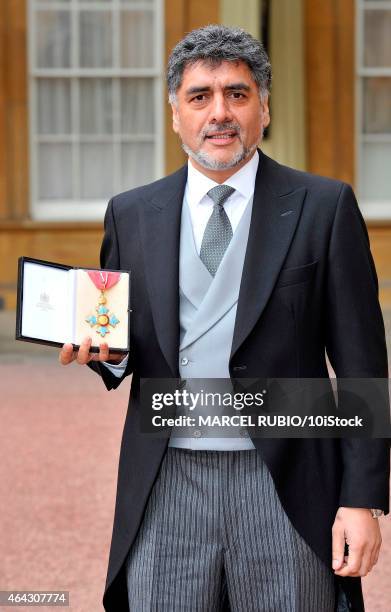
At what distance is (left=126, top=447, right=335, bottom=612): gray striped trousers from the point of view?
227 centimetres

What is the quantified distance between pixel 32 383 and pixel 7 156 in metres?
Answer: 3.90

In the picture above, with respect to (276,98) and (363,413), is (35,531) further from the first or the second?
(276,98)

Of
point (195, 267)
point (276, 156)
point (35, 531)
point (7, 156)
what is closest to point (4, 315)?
point (7, 156)

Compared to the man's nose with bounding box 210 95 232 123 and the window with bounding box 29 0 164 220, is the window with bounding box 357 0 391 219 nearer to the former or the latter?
the window with bounding box 29 0 164 220

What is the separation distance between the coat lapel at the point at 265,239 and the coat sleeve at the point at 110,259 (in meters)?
0.31

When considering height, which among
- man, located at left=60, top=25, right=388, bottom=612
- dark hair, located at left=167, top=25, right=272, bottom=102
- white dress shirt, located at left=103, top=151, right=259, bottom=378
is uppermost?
dark hair, located at left=167, top=25, right=272, bottom=102

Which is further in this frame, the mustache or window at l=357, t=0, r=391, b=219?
window at l=357, t=0, r=391, b=219

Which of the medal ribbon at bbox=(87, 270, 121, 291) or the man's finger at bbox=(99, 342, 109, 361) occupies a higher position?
the medal ribbon at bbox=(87, 270, 121, 291)

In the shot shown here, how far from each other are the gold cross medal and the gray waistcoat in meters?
0.15

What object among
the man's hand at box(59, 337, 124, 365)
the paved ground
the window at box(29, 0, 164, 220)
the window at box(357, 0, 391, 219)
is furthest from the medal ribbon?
the window at box(357, 0, 391, 219)

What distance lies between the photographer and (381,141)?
12398mm

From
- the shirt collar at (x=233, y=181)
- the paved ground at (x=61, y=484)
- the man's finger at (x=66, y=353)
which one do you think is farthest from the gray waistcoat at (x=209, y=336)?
the paved ground at (x=61, y=484)

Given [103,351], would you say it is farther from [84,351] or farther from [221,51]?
[221,51]

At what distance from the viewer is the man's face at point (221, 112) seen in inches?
90.5
